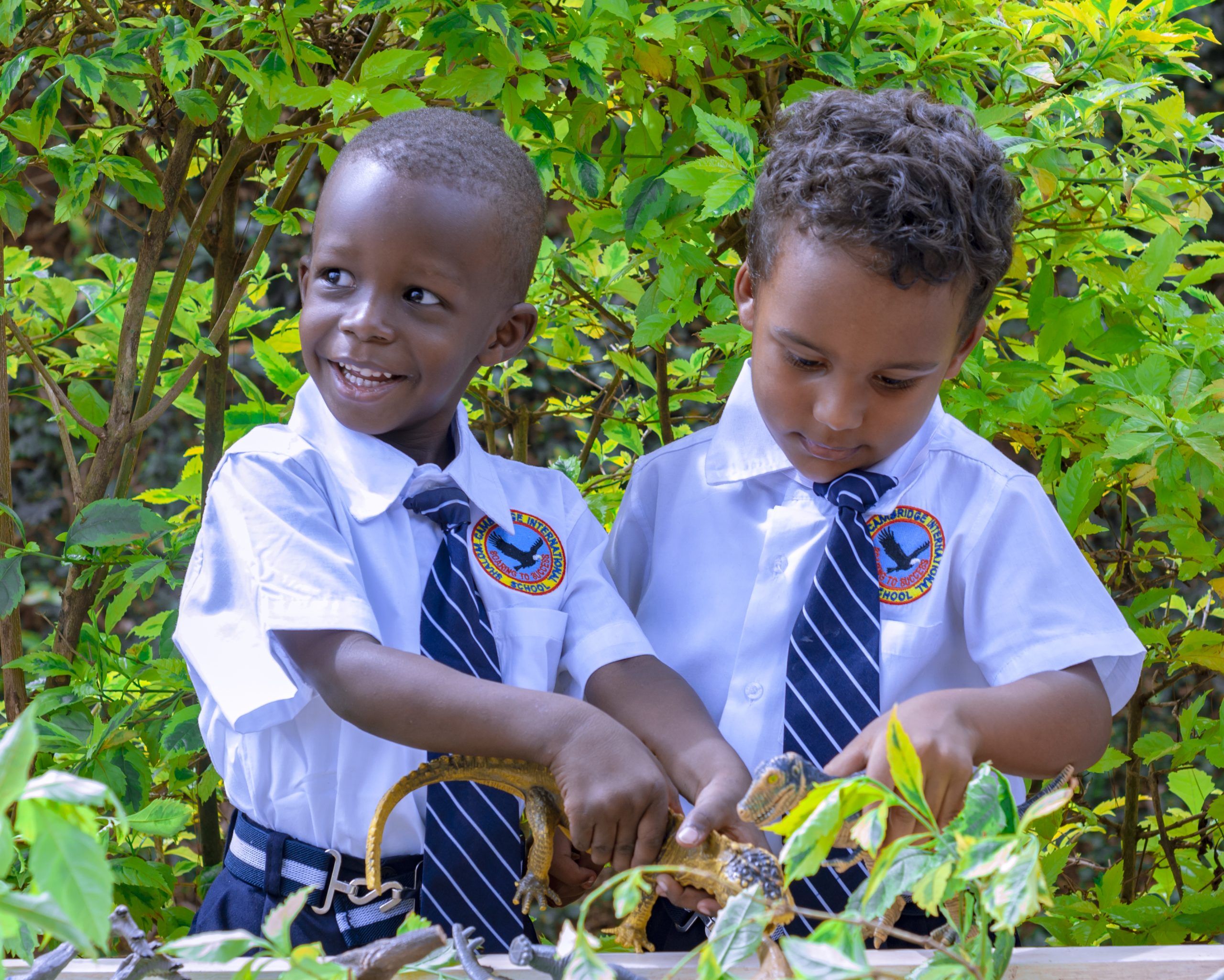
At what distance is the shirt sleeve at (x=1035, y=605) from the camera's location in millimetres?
1327

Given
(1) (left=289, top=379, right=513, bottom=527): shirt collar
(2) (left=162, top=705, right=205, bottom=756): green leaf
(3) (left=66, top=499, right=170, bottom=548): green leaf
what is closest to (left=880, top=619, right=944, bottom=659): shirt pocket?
(1) (left=289, top=379, right=513, bottom=527): shirt collar

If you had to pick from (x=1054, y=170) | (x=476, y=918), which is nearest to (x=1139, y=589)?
(x=1054, y=170)

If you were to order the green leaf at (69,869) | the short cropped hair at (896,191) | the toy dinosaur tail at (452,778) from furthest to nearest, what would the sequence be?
the short cropped hair at (896,191), the toy dinosaur tail at (452,778), the green leaf at (69,869)

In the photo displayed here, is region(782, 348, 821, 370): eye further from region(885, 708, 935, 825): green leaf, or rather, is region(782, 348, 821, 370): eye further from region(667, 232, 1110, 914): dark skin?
region(885, 708, 935, 825): green leaf

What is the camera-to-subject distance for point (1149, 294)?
1.73 m

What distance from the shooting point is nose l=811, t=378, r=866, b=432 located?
1327 millimetres

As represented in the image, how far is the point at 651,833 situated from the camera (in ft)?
3.66

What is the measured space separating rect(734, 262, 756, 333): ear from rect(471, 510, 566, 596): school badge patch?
37 centimetres

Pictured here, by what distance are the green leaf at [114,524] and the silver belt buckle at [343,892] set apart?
616 millimetres

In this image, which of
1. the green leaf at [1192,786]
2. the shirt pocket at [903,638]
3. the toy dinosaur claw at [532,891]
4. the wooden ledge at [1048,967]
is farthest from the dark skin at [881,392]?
the green leaf at [1192,786]

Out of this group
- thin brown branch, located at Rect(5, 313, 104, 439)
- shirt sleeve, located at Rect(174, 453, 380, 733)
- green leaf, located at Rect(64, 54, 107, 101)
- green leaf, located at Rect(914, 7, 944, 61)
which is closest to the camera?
shirt sleeve, located at Rect(174, 453, 380, 733)

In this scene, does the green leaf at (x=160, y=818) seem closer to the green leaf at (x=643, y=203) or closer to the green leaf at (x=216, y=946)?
the green leaf at (x=216, y=946)

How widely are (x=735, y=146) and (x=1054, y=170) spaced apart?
0.43m

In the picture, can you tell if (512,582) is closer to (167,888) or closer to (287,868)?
(287,868)
